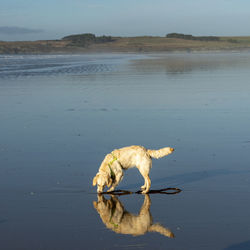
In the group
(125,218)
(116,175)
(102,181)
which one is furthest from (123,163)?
(125,218)

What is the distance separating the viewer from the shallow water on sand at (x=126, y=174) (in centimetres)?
549

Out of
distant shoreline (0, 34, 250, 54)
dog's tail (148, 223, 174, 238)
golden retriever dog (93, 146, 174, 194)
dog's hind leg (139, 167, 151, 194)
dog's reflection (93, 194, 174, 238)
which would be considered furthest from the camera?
distant shoreline (0, 34, 250, 54)

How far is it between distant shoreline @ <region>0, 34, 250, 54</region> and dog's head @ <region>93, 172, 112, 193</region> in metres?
76.4

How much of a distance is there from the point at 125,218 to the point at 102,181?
1166 mm

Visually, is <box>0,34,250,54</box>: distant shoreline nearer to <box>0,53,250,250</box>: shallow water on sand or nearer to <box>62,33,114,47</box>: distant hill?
<box>62,33,114,47</box>: distant hill

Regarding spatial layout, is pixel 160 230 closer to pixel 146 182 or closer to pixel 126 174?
pixel 146 182

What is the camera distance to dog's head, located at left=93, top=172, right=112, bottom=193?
719 cm

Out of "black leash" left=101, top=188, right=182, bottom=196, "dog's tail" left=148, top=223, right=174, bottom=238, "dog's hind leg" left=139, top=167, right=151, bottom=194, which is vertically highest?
"dog's hind leg" left=139, top=167, right=151, bottom=194

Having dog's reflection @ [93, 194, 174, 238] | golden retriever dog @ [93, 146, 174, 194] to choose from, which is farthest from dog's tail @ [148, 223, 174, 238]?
golden retriever dog @ [93, 146, 174, 194]

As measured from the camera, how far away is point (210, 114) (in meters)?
13.5

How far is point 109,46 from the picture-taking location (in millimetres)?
115812

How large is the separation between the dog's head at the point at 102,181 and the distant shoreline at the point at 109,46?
251ft

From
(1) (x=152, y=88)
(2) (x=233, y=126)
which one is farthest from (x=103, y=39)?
(2) (x=233, y=126)

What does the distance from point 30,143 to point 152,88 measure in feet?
33.7
